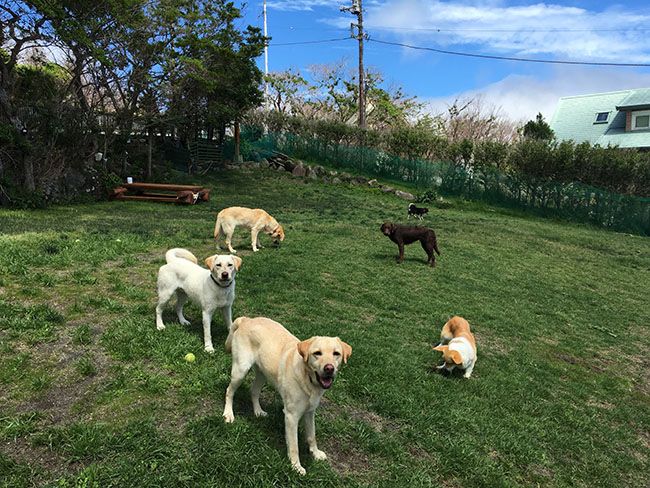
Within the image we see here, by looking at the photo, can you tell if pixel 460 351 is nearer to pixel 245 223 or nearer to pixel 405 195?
→ pixel 245 223

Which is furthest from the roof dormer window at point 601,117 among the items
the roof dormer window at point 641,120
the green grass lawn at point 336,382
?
the green grass lawn at point 336,382

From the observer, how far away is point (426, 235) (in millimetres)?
10062

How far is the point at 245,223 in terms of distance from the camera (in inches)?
369

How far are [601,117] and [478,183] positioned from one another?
19.3m

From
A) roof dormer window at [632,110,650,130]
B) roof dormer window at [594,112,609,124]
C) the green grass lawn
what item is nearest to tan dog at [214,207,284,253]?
the green grass lawn

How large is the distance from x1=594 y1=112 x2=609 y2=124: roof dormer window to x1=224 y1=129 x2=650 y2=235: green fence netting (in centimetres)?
1753

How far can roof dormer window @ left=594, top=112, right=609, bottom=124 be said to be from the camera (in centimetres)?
3641

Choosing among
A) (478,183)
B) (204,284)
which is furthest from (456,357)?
(478,183)

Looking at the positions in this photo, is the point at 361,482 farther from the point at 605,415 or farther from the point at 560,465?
the point at 605,415

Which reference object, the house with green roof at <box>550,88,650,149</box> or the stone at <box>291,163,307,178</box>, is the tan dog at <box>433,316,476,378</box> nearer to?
the stone at <box>291,163,307,178</box>

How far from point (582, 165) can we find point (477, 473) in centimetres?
2587

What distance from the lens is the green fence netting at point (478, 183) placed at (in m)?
22.6

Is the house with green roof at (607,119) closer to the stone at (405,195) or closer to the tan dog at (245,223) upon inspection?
the stone at (405,195)

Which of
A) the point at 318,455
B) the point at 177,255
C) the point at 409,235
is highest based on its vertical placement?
the point at 177,255
